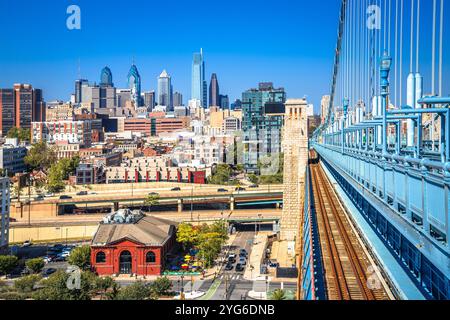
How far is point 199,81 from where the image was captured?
86.1 meters

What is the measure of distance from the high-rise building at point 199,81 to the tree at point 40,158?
185 ft

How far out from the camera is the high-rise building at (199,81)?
8531 centimetres

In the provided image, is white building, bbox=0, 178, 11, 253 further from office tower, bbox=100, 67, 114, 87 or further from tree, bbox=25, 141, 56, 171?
office tower, bbox=100, 67, 114, 87

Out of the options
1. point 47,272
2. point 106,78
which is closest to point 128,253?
point 47,272

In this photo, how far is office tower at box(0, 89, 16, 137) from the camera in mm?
41812

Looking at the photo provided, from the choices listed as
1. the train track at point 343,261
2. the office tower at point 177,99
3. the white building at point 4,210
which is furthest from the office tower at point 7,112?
the office tower at point 177,99

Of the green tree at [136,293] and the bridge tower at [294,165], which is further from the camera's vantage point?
the bridge tower at [294,165]

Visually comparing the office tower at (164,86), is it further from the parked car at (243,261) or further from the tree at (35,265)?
the tree at (35,265)

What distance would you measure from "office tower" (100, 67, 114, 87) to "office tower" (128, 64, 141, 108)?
3.49m

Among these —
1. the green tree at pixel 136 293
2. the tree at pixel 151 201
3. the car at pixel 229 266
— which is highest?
the tree at pixel 151 201

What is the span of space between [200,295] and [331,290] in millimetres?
5451

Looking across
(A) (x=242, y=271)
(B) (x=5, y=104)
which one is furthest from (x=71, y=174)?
(B) (x=5, y=104)

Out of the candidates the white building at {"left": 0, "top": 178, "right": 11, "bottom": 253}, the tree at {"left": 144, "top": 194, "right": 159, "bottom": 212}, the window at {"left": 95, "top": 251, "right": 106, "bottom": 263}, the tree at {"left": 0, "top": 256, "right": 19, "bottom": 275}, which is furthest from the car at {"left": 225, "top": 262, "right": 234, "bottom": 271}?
the tree at {"left": 144, "top": 194, "right": 159, "bottom": 212}

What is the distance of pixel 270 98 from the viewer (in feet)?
151
